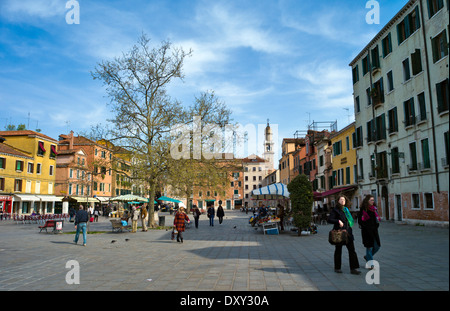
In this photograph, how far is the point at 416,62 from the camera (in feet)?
71.2

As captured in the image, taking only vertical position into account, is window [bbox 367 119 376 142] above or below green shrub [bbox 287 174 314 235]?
above

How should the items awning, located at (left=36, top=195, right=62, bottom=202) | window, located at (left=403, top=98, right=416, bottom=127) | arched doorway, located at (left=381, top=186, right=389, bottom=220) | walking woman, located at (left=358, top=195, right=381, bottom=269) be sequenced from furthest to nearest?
awning, located at (left=36, top=195, right=62, bottom=202) < arched doorway, located at (left=381, top=186, right=389, bottom=220) < window, located at (left=403, top=98, right=416, bottom=127) < walking woman, located at (left=358, top=195, right=381, bottom=269)

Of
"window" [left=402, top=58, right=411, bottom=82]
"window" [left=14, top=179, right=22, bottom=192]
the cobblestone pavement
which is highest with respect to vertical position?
"window" [left=402, top=58, right=411, bottom=82]

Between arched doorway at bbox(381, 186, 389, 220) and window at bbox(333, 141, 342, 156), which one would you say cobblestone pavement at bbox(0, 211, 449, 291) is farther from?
window at bbox(333, 141, 342, 156)

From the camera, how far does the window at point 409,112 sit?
22.6 meters

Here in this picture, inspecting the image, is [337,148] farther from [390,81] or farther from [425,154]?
[425,154]

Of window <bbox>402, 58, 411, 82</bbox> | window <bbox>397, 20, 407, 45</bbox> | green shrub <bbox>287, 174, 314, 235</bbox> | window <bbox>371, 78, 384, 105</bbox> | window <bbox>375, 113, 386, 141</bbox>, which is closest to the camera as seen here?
green shrub <bbox>287, 174, 314, 235</bbox>

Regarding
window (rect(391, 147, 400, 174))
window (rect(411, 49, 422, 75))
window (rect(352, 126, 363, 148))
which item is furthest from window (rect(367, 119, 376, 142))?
window (rect(411, 49, 422, 75))

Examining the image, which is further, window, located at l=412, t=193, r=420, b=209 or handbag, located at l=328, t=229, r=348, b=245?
window, located at l=412, t=193, r=420, b=209

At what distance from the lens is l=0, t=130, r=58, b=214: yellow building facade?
43.8 m

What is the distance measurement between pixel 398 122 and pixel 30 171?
151 feet

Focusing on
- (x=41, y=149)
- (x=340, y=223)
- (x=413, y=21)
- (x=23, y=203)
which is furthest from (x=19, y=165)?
(x=340, y=223)

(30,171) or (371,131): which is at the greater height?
(371,131)
